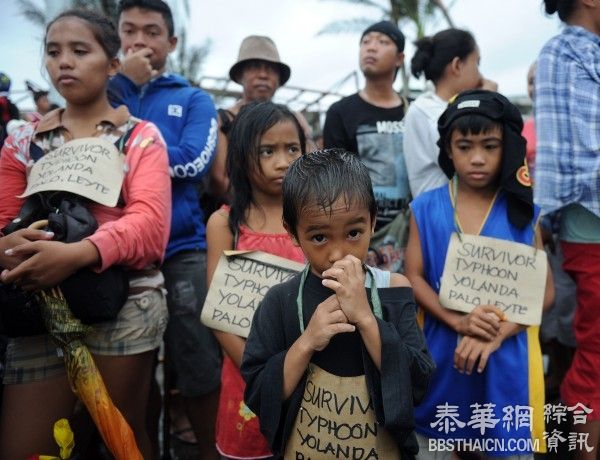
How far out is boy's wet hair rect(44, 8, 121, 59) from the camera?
2139 millimetres

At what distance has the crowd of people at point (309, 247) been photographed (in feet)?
4.61

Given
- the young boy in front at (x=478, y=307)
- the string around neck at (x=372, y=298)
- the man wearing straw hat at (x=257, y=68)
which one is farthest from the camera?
the man wearing straw hat at (x=257, y=68)

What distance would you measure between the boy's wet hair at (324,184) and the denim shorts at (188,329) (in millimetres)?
1176

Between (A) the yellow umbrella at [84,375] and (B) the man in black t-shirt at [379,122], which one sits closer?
(A) the yellow umbrella at [84,375]

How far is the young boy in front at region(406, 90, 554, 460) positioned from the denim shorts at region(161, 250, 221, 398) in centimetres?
103

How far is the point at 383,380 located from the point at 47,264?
1.14 meters

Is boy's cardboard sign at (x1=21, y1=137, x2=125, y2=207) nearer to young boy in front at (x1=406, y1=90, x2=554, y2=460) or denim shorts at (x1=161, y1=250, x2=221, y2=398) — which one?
denim shorts at (x1=161, y1=250, x2=221, y2=398)

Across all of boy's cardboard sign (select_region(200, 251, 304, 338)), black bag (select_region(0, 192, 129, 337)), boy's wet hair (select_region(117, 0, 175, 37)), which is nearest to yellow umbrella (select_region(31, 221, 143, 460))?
Result: black bag (select_region(0, 192, 129, 337))

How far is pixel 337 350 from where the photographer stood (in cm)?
144

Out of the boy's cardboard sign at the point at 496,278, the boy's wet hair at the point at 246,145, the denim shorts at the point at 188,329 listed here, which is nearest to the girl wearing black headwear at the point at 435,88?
the boy's cardboard sign at the point at 496,278

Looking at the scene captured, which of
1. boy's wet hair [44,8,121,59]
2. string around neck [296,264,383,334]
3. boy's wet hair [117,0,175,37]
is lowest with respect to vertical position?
string around neck [296,264,383,334]

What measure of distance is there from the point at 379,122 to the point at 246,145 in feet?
3.86

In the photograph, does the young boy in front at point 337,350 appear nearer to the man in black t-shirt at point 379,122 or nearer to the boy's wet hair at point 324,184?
the boy's wet hair at point 324,184

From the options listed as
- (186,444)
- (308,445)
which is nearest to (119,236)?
(308,445)
